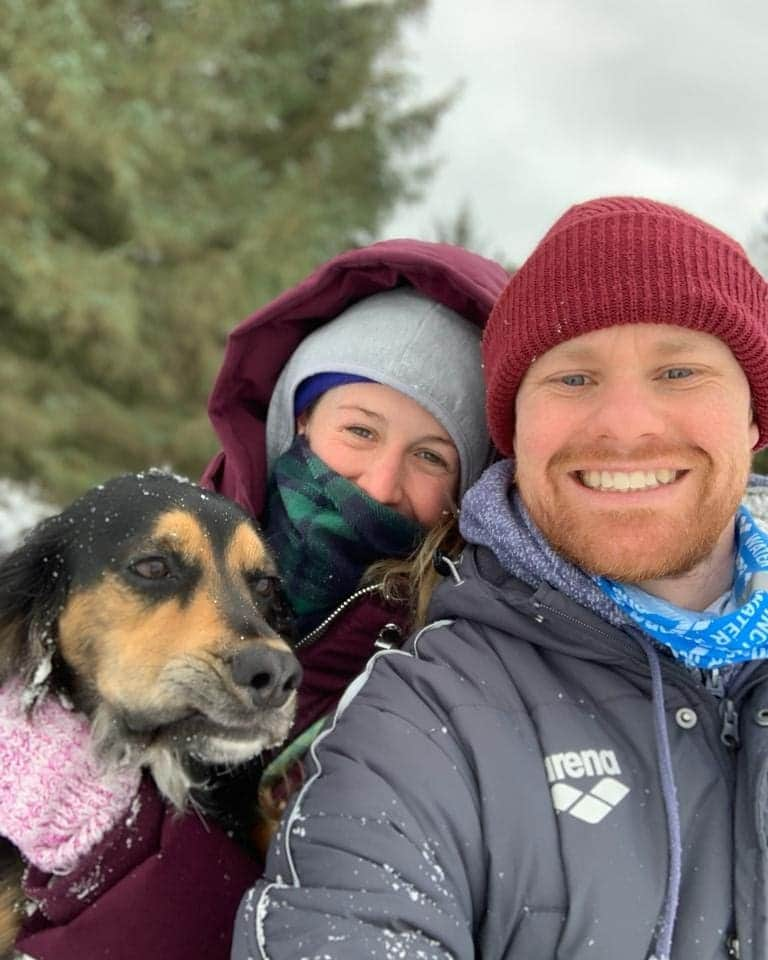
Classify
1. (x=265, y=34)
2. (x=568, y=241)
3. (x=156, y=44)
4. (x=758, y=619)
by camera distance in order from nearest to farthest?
1. (x=758, y=619)
2. (x=568, y=241)
3. (x=156, y=44)
4. (x=265, y=34)

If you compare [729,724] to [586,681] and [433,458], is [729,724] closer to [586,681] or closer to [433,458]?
[586,681]

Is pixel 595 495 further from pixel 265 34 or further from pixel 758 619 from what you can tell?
pixel 265 34

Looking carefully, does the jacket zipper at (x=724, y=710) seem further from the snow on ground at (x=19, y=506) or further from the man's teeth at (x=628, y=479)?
the snow on ground at (x=19, y=506)

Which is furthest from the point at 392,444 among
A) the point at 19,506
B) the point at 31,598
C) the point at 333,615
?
the point at 19,506

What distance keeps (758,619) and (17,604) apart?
201 cm

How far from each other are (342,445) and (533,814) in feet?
4.87

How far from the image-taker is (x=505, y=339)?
228 cm

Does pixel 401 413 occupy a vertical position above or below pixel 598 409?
below

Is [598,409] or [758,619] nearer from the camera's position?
[758,619]

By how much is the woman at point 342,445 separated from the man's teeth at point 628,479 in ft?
2.33

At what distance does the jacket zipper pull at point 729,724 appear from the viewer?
6.09 ft

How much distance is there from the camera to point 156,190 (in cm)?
1150

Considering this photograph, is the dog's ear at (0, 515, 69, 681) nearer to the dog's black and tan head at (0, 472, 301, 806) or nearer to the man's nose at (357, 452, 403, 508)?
the dog's black and tan head at (0, 472, 301, 806)

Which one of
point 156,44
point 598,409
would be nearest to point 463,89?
point 156,44
